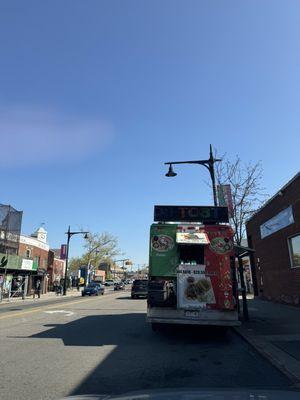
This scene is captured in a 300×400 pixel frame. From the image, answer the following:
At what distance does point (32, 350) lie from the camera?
10.3m

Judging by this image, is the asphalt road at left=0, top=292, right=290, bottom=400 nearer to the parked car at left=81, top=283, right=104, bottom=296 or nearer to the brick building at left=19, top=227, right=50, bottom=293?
the parked car at left=81, top=283, right=104, bottom=296

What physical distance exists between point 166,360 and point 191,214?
586 cm

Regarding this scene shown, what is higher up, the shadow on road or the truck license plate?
the truck license plate

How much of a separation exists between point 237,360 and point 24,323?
32.6 ft

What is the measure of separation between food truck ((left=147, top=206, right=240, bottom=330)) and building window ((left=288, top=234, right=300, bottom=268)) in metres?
8.69

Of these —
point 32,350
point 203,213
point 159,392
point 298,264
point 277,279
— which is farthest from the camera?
point 277,279

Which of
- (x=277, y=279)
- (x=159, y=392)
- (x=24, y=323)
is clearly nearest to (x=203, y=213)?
(x=24, y=323)

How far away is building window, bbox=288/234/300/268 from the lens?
20609 millimetres

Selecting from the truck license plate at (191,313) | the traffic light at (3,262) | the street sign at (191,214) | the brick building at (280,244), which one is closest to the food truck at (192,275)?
the truck license plate at (191,313)

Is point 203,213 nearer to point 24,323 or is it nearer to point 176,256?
point 176,256

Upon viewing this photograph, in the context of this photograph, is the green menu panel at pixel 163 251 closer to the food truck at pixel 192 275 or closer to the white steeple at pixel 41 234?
the food truck at pixel 192 275

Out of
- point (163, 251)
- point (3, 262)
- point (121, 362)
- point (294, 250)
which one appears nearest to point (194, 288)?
point (163, 251)

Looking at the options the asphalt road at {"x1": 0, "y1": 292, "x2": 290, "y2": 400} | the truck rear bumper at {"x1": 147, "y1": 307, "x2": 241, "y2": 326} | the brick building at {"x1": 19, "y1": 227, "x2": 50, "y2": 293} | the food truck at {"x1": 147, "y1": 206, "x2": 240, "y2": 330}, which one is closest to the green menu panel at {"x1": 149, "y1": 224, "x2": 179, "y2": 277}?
the food truck at {"x1": 147, "y1": 206, "x2": 240, "y2": 330}

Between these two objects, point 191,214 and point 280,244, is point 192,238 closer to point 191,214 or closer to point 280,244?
point 191,214
